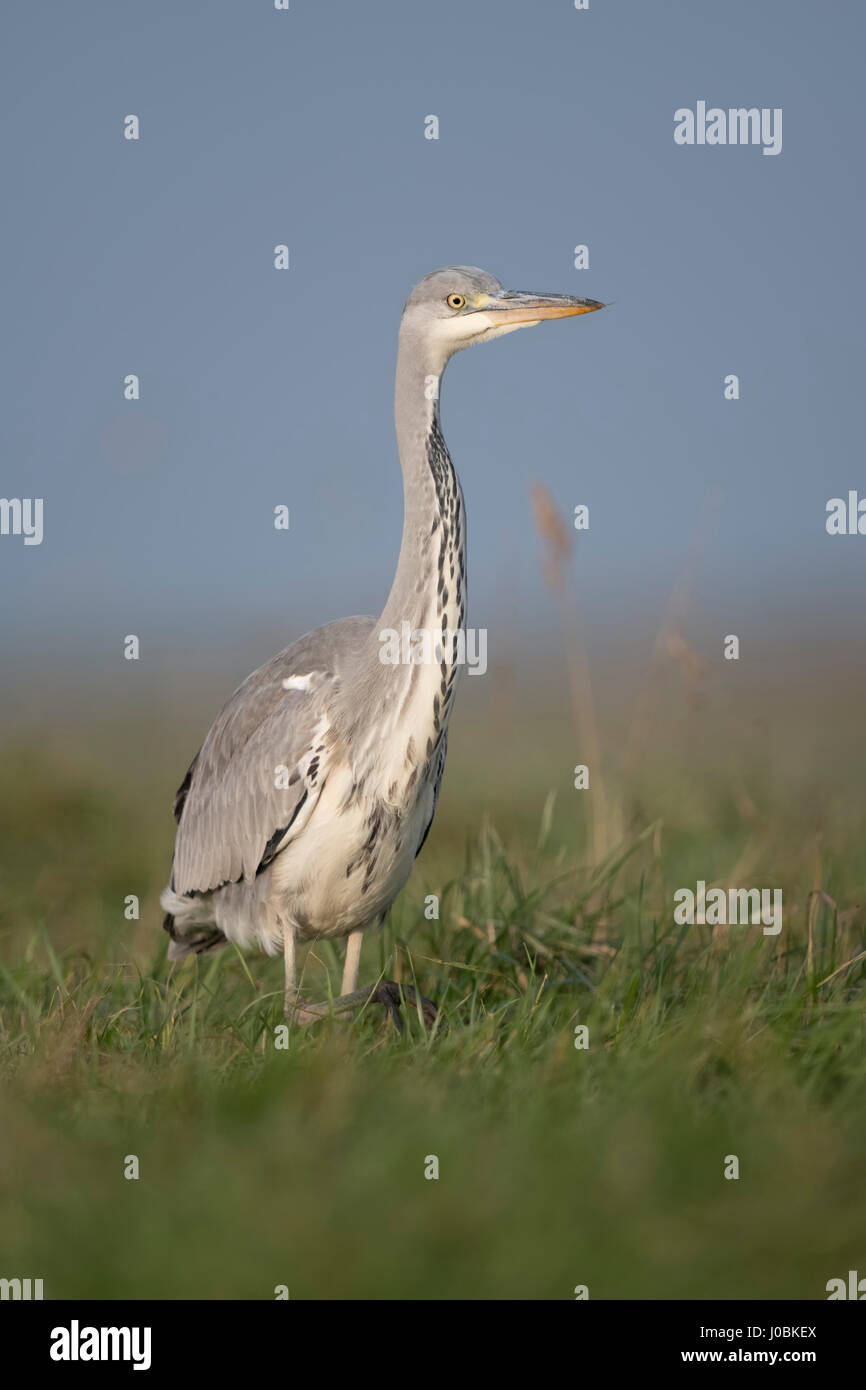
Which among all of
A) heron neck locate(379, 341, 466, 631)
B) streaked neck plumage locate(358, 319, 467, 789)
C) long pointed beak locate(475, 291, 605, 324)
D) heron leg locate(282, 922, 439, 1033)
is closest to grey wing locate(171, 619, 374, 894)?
streaked neck plumage locate(358, 319, 467, 789)

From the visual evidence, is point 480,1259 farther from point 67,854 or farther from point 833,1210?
point 67,854

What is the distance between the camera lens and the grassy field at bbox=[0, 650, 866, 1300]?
3.48 meters

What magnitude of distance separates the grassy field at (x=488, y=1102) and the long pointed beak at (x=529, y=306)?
78.5 inches

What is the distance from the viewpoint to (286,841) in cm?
579

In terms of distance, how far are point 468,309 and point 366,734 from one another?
A: 5.83 feet

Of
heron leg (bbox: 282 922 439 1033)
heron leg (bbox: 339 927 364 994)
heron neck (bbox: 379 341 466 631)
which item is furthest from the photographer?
heron leg (bbox: 339 927 364 994)

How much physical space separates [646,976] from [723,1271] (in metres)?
2.13

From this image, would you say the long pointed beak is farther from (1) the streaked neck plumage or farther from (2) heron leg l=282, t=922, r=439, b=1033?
(2) heron leg l=282, t=922, r=439, b=1033

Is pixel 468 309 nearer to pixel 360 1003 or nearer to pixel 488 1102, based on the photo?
pixel 360 1003

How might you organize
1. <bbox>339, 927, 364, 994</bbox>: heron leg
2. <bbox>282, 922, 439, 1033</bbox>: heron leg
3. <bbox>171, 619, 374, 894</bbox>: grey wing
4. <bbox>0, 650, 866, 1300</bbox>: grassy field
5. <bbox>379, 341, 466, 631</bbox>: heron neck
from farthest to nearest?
<bbox>339, 927, 364, 994</bbox>: heron leg → <bbox>171, 619, 374, 894</bbox>: grey wing → <bbox>379, 341, 466, 631</bbox>: heron neck → <bbox>282, 922, 439, 1033</bbox>: heron leg → <bbox>0, 650, 866, 1300</bbox>: grassy field

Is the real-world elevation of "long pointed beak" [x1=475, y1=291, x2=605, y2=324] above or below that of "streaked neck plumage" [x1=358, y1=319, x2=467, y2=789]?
above

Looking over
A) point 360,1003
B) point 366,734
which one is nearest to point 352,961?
point 360,1003
